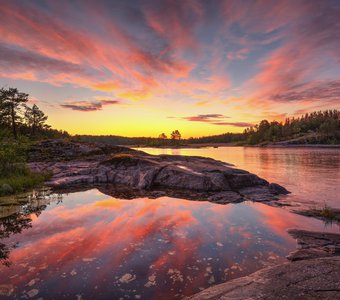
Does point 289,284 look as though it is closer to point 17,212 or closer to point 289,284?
point 289,284

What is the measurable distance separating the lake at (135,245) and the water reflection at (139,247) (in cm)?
3

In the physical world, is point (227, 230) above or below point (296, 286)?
below

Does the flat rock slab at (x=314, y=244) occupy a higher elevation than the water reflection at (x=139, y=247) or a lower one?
higher

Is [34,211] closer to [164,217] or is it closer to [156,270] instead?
[164,217]

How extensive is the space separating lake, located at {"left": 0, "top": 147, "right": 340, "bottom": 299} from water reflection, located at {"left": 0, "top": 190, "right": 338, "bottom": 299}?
28mm

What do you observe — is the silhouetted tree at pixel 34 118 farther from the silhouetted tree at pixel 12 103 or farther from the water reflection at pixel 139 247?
the water reflection at pixel 139 247

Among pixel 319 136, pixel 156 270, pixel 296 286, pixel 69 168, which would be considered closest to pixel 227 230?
pixel 156 270

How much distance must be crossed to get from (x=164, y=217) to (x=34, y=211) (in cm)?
699

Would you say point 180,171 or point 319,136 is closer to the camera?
Answer: point 180,171

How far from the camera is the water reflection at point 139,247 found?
683cm

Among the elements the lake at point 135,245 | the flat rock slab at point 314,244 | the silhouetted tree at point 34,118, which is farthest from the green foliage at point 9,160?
the silhouetted tree at point 34,118

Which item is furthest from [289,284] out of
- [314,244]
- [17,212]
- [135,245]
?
[17,212]

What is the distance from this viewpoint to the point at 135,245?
9406mm

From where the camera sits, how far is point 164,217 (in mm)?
12898
